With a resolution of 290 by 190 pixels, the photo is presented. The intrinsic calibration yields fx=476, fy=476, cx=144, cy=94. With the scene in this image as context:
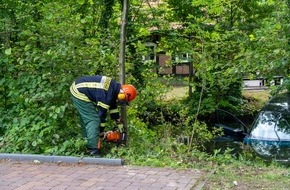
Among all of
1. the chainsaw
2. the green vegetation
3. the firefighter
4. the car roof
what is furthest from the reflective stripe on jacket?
the car roof

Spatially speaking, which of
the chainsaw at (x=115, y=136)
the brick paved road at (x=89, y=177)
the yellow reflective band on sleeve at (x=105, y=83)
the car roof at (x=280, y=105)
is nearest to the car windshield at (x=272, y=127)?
the car roof at (x=280, y=105)

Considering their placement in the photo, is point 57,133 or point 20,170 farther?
point 57,133

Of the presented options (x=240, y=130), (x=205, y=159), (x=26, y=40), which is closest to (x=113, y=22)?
(x=26, y=40)

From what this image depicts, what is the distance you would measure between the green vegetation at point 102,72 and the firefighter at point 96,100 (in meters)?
0.33

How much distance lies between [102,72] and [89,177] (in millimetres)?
3024

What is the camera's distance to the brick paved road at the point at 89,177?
6457 millimetres

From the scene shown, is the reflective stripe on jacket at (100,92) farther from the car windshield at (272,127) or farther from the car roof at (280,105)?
the car roof at (280,105)

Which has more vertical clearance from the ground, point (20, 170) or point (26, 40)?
point (26, 40)

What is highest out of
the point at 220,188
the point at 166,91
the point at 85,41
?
the point at 85,41

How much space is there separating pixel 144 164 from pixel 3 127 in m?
3.09

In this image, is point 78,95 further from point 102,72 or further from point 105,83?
point 102,72

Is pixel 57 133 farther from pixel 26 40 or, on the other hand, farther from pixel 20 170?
pixel 26 40

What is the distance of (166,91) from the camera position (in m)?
11.4

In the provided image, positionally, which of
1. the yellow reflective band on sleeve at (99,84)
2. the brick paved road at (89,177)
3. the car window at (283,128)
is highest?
the yellow reflective band on sleeve at (99,84)
